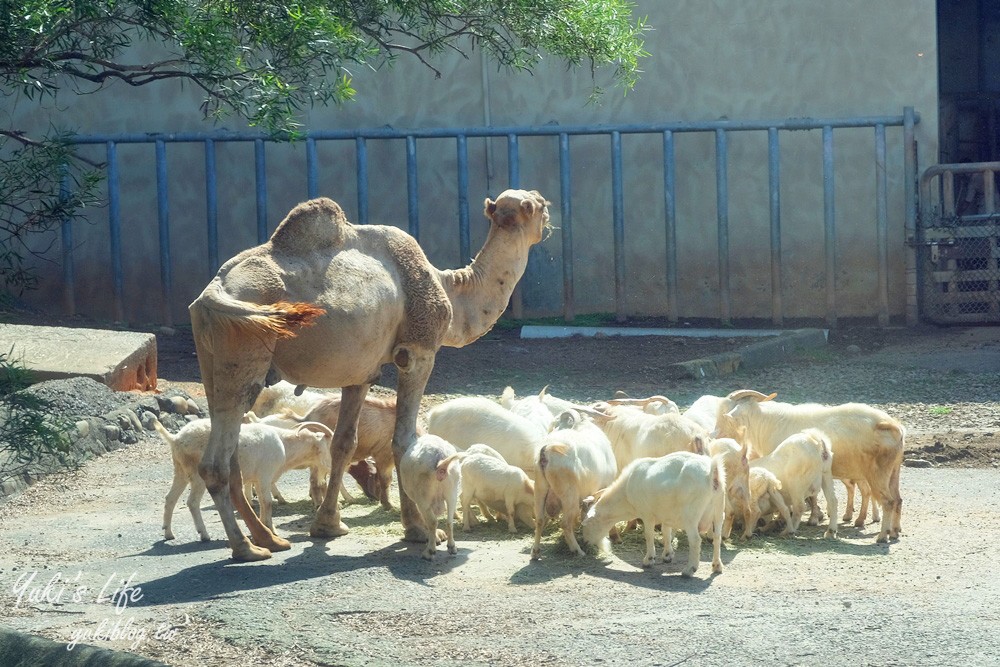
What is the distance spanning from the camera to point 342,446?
761 centimetres

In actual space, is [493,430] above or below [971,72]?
below

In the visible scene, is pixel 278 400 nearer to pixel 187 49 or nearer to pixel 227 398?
pixel 227 398

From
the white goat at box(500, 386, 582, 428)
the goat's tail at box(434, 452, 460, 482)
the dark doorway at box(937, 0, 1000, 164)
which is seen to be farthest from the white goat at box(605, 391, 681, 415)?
the dark doorway at box(937, 0, 1000, 164)

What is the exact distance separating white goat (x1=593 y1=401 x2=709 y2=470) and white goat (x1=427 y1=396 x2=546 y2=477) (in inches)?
18.0

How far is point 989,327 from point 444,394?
7.49 metres

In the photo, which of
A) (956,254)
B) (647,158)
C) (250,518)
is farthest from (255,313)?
(956,254)

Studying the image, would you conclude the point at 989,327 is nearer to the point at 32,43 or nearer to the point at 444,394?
the point at 444,394

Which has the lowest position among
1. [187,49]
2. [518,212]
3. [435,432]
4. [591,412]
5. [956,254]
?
[435,432]

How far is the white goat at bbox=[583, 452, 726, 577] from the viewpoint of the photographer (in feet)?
21.1

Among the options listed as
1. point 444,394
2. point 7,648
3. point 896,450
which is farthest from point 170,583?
point 444,394

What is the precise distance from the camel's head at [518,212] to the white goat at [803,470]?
2.16 metres

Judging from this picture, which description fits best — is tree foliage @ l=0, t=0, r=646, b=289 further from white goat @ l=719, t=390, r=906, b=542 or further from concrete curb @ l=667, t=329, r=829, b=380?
concrete curb @ l=667, t=329, r=829, b=380

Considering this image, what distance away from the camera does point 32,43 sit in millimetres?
5355

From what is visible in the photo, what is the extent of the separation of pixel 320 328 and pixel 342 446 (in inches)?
40.5
